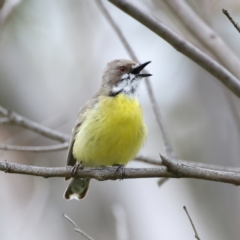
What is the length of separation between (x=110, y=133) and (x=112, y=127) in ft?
0.23

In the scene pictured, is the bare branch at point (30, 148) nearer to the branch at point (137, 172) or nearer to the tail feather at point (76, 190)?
the tail feather at point (76, 190)

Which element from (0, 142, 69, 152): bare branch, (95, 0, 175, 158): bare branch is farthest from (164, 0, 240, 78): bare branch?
(0, 142, 69, 152): bare branch

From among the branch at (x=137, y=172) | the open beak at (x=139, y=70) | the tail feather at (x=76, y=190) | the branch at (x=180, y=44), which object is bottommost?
the tail feather at (x=76, y=190)

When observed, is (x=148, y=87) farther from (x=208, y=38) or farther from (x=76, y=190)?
(x=76, y=190)

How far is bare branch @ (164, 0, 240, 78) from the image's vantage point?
4270 mm

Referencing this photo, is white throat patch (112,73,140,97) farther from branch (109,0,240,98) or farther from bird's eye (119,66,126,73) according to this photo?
branch (109,0,240,98)

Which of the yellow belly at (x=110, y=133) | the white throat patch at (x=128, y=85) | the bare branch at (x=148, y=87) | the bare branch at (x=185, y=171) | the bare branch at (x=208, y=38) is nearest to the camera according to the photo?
the bare branch at (x=185, y=171)

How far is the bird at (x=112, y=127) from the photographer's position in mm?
4980

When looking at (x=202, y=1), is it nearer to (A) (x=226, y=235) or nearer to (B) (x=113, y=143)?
(B) (x=113, y=143)

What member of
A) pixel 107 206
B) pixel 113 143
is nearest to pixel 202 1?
pixel 113 143

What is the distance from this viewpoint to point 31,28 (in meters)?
8.45

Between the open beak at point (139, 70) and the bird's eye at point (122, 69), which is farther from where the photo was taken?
the bird's eye at point (122, 69)

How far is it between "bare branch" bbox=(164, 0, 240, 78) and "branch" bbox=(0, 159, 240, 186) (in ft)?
3.69

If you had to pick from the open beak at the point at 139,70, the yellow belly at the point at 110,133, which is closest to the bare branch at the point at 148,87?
the open beak at the point at 139,70
